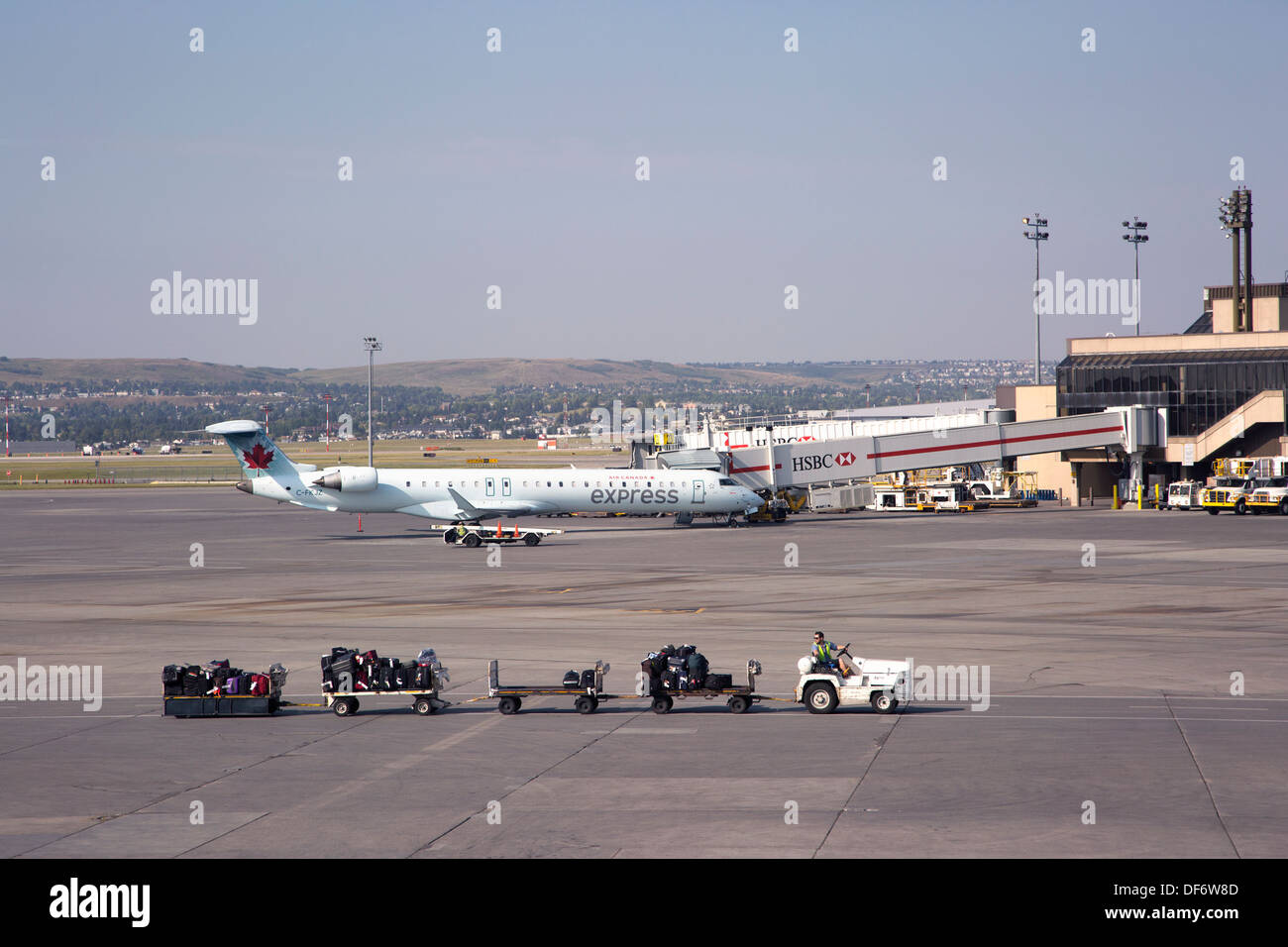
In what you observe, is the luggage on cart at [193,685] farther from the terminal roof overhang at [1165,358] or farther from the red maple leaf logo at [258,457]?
the terminal roof overhang at [1165,358]

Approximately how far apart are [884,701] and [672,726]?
13.3ft

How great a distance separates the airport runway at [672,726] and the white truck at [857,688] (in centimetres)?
34

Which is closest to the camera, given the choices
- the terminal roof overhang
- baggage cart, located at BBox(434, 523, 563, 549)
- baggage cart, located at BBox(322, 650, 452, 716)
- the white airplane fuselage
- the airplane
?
baggage cart, located at BBox(322, 650, 452, 716)

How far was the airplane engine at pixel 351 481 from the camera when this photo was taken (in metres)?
68.8

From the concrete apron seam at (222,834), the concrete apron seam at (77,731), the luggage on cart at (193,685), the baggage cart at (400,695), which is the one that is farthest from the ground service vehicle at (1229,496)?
the concrete apron seam at (222,834)

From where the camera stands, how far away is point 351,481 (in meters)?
68.8

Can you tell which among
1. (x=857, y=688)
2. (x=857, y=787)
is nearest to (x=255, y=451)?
(x=857, y=688)

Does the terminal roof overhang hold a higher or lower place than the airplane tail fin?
higher

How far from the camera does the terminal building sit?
9012 centimetres

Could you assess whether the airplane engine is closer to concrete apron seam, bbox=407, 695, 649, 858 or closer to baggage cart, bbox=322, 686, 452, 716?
baggage cart, bbox=322, 686, 452, 716

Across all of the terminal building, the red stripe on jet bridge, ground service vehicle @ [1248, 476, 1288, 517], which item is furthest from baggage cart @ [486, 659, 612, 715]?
the terminal building

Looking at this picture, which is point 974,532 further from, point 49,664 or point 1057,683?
point 49,664
